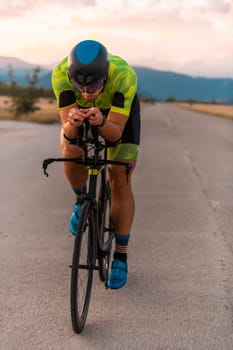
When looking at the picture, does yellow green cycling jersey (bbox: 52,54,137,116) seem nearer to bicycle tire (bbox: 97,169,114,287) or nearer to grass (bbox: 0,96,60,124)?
bicycle tire (bbox: 97,169,114,287)

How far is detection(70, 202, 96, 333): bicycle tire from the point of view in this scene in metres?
2.82

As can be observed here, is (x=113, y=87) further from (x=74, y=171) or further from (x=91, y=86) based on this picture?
(x=74, y=171)

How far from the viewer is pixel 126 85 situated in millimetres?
3283

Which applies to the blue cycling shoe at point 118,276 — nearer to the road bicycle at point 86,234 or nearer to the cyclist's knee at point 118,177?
the road bicycle at point 86,234

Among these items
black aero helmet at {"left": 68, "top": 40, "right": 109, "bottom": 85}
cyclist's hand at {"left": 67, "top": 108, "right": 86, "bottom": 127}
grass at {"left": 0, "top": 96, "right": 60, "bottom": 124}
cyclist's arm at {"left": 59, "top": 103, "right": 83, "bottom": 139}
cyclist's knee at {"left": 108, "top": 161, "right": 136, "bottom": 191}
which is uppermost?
black aero helmet at {"left": 68, "top": 40, "right": 109, "bottom": 85}

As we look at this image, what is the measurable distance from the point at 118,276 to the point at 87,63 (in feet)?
5.36

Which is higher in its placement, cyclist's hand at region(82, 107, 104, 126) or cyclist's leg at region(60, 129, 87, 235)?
cyclist's hand at region(82, 107, 104, 126)

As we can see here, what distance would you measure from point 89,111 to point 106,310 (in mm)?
1385

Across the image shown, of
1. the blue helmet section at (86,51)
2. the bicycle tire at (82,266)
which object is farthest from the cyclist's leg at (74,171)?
the blue helmet section at (86,51)

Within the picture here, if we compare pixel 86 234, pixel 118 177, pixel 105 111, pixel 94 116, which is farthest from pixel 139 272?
pixel 94 116

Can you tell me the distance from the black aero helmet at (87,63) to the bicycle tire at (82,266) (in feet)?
2.44

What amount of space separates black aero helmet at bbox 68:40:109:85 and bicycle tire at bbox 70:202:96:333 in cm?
74

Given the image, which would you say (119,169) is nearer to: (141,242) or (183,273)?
(183,273)

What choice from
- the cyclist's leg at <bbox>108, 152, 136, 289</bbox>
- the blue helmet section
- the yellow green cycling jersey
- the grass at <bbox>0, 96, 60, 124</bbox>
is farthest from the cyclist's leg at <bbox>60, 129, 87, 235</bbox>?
the grass at <bbox>0, 96, 60, 124</bbox>
